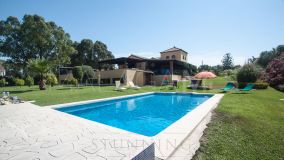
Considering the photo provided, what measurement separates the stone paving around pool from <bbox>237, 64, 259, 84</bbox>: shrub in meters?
19.9

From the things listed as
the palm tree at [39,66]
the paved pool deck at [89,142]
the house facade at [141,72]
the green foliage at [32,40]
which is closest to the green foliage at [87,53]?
the house facade at [141,72]

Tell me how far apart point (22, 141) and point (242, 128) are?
561cm

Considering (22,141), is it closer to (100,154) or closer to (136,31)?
(100,154)

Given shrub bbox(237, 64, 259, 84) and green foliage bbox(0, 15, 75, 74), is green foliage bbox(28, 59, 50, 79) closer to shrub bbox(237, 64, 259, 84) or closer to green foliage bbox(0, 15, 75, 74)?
green foliage bbox(0, 15, 75, 74)

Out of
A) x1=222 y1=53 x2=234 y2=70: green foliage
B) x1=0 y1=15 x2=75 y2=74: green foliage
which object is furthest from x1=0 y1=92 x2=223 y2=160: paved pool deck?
x1=222 y1=53 x2=234 y2=70: green foliage

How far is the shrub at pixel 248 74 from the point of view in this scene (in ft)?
59.3

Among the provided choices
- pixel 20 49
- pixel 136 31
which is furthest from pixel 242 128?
pixel 20 49

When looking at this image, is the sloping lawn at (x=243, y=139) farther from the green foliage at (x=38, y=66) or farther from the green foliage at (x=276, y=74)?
the green foliage at (x=38, y=66)

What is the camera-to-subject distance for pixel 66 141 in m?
3.27

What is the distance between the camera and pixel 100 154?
8.66 feet

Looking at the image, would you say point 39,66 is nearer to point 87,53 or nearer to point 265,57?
point 87,53

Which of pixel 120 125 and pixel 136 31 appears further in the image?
pixel 136 31

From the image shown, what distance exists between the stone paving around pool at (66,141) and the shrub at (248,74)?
19902 mm

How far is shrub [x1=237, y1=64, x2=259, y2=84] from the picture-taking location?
18.1 metres
